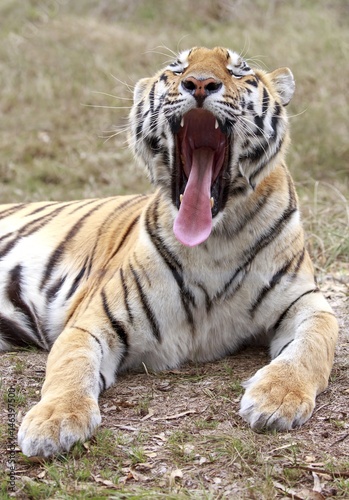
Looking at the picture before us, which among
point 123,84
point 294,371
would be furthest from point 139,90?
point 123,84

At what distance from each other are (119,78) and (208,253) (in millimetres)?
5900

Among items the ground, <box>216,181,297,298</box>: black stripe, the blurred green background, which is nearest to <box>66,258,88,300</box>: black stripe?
the ground

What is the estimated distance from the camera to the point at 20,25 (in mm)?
9914

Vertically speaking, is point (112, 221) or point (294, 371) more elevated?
point (112, 221)

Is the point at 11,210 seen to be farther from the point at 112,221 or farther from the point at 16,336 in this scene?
the point at 16,336

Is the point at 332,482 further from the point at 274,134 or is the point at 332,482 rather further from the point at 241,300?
the point at 274,134

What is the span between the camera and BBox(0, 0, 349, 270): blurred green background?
6844 mm

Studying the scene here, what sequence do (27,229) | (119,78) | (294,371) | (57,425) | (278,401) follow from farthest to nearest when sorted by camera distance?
(119,78)
(27,229)
(294,371)
(278,401)
(57,425)

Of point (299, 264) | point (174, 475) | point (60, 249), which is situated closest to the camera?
point (174, 475)

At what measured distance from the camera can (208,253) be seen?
2.90 meters

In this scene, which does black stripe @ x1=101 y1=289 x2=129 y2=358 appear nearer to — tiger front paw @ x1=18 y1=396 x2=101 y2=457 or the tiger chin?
the tiger chin

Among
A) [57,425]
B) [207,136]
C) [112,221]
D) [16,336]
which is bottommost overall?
[16,336]

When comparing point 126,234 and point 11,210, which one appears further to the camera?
point 11,210

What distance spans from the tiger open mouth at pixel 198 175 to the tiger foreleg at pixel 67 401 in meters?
0.50
